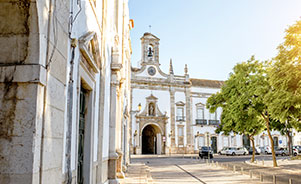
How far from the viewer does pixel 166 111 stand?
141 ft

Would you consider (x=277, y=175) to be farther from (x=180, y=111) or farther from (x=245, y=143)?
(x=245, y=143)

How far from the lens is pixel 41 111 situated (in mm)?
3107

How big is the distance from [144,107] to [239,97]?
66.5ft

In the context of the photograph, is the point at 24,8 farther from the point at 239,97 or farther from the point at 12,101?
the point at 239,97

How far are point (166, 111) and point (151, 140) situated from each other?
18.4 feet

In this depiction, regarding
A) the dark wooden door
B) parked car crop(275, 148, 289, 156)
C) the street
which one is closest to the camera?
the dark wooden door

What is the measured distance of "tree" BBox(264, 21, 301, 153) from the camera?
11.8 meters

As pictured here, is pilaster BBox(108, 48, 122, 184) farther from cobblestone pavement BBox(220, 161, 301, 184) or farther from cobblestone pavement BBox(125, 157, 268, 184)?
cobblestone pavement BBox(220, 161, 301, 184)

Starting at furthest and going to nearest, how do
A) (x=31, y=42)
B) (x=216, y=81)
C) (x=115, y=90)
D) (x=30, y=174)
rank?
(x=216, y=81), (x=115, y=90), (x=31, y=42), (x=30, y=174)

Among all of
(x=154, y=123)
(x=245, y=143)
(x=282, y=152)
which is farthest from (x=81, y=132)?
(x=245, y=143)

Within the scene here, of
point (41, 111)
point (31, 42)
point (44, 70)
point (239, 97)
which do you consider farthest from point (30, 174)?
point (239, 97)

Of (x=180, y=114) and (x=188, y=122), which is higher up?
(x=180, y=114)

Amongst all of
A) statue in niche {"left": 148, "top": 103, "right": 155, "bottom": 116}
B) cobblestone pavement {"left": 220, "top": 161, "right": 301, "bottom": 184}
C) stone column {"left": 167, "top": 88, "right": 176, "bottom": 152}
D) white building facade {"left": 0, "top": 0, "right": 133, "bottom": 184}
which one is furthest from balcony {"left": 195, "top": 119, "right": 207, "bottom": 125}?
white building facade {"left": 0, "top": 0, "right": 133, "bottom": 184}

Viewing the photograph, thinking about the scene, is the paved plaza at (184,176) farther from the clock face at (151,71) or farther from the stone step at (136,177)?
the clock face at (151,71)
